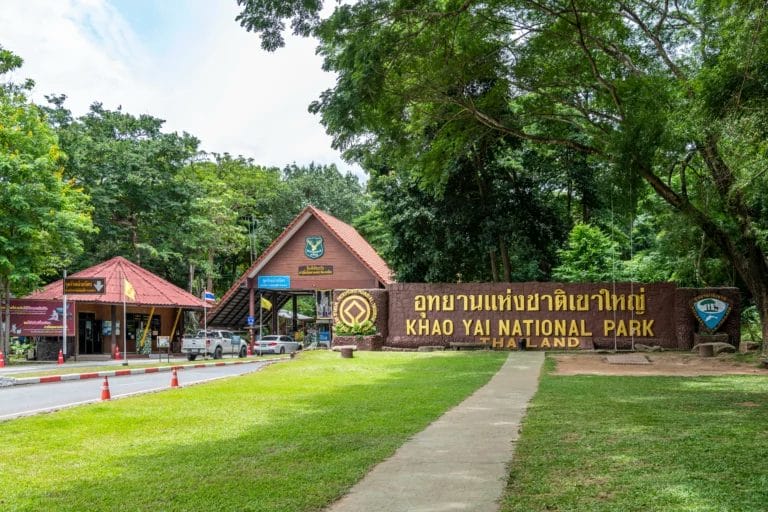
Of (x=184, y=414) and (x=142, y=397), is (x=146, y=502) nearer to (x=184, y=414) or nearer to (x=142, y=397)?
(x=184, y=414)

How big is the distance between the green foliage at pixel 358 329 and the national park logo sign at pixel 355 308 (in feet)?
0.38

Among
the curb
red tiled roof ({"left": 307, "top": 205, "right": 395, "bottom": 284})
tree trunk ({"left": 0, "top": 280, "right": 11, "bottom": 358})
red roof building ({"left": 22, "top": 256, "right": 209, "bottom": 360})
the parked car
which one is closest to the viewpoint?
the curb

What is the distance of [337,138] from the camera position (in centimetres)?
1332

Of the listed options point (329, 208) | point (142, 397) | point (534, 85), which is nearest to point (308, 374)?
point (142, 397)

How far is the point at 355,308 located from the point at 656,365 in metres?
12.8

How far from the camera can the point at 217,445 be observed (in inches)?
322

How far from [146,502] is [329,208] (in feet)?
169

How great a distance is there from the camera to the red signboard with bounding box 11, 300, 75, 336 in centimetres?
3378

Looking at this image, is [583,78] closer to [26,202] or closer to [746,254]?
[746,254]

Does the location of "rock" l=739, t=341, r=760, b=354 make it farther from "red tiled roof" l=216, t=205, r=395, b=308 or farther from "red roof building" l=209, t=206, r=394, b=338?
"red roof building" l=209, t=206, r=394, b=338

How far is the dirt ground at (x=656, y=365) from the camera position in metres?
17.2

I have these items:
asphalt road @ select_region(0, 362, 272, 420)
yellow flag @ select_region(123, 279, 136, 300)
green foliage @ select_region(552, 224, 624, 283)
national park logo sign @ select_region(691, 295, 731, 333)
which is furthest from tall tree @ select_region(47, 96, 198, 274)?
national park logo sign @ select_region(691, 295, 731, 333)

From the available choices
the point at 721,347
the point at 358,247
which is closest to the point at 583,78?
the point at 721,347

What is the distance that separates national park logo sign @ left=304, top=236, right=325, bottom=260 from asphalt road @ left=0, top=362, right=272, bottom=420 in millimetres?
16077
